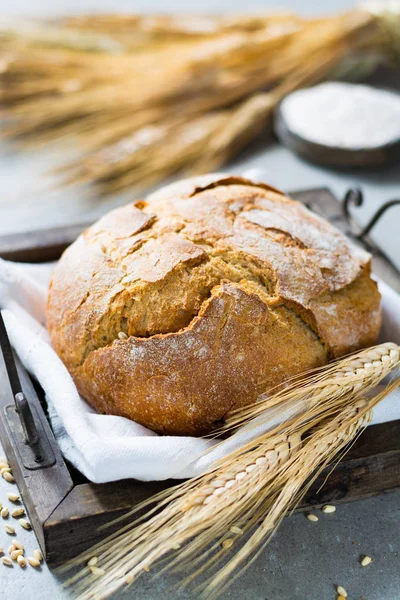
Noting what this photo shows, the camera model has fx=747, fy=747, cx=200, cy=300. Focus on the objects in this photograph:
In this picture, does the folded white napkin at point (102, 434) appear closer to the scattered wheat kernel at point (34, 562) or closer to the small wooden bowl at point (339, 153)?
the scattered wheat kernel at point (34, 562)

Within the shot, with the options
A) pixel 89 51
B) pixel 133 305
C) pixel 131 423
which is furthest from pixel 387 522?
pixel 89 51

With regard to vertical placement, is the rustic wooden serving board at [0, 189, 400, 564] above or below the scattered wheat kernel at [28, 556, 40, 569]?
above

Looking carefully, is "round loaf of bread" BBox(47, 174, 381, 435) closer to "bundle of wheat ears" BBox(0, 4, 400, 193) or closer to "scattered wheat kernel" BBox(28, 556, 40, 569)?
"scattered wheat kernel" BBox(28, 556, 40, 569)

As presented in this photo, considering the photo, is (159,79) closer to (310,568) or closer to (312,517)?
(312,517)

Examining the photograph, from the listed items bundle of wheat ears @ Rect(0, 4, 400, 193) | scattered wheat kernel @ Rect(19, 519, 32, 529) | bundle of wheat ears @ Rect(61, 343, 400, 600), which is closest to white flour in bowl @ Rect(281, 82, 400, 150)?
bundle of wheat ears @ Rect(0, 4, 400, 193)

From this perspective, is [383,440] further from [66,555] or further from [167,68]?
[167,68]
